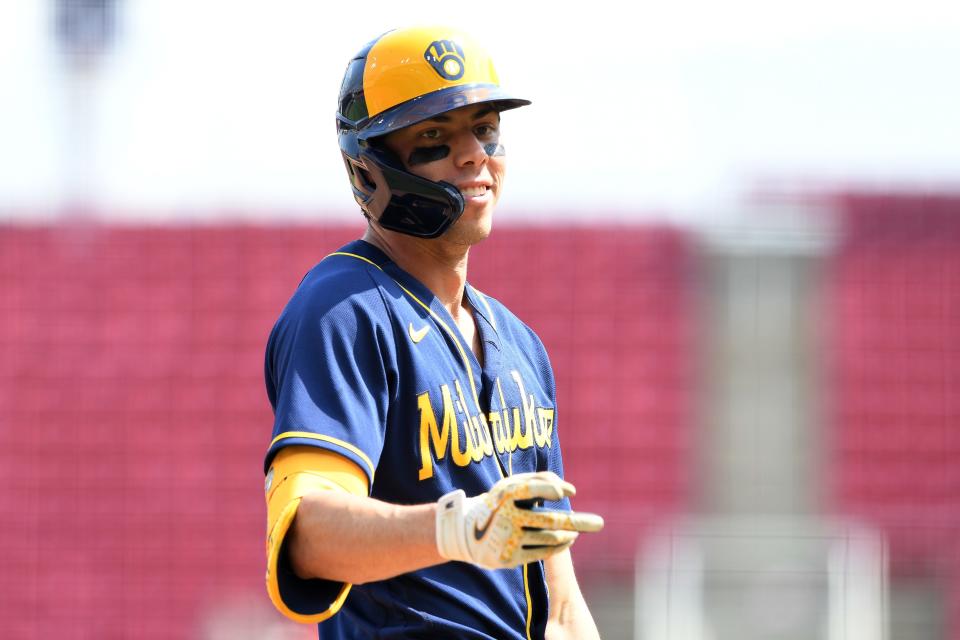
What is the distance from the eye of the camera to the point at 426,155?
300 cm

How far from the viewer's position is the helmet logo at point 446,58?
2949mm

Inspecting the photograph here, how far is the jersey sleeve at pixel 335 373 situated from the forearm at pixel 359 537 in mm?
129

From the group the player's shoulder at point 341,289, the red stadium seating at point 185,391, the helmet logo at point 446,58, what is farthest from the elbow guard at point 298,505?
the red stadium seating at point 185,391

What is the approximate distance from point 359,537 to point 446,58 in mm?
1010

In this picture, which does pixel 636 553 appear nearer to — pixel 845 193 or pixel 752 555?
pixel 752 555

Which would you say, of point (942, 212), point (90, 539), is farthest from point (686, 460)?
point (90, 539)

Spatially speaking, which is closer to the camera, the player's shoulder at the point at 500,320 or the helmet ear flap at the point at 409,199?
the helmet ear flap at the point at 409,199

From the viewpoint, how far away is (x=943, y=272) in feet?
44.1

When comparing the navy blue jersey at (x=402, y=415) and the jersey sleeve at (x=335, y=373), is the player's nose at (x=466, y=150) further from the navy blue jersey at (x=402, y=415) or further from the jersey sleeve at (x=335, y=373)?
the jersey sleeve at (x=335, y=373)

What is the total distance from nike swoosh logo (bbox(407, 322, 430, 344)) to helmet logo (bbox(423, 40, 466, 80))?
48 cm

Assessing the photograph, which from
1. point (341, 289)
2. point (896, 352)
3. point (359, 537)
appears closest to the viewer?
point (359, 537)

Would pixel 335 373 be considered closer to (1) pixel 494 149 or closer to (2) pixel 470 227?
(2) pixel 470 227

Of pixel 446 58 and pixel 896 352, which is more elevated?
pixel 446 58

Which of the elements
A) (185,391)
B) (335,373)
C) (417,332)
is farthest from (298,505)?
(185,391)
